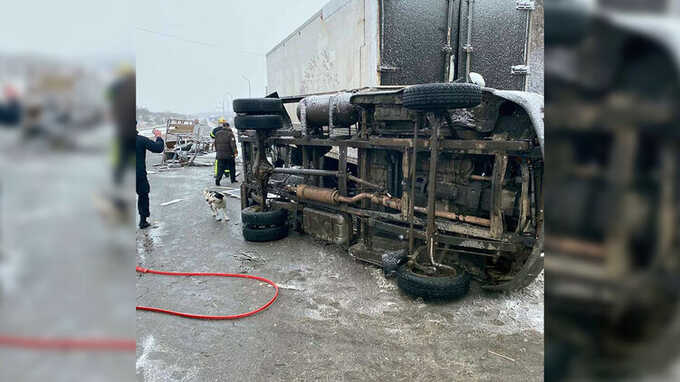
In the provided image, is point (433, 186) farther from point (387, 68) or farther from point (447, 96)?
point (387, 68)

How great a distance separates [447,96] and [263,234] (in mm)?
3414

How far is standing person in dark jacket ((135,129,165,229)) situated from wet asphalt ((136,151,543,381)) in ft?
5.32

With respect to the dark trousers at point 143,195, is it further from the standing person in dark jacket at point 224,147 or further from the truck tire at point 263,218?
the standing person in dark jacket at point 224,147

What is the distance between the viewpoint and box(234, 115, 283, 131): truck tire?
18.9 feet

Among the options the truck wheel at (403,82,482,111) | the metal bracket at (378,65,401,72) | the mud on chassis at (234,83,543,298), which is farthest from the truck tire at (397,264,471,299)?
the metal bracket at (378,65,401,72)

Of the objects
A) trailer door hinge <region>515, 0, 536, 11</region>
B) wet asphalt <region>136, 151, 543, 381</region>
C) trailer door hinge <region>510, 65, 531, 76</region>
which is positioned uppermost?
trailer door hinge <region>515, 0, 536, 11</region>

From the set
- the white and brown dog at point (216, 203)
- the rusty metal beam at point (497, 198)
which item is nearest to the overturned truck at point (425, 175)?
the rusty metal beam at point (497, 198)

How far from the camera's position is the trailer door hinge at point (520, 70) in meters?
5.95

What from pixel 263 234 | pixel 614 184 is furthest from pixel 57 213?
pixel 263 234

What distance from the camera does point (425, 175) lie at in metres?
4.36

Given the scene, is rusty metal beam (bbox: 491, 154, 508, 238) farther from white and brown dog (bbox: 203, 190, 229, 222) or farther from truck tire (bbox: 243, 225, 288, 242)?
white and brown dog (bbox: 203, 190, 229, 222)

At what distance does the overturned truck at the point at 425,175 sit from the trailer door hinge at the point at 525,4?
0.14m

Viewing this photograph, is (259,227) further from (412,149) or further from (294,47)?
(294,47)

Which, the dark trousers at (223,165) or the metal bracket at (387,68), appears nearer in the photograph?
the metal bracket at (387,68)
